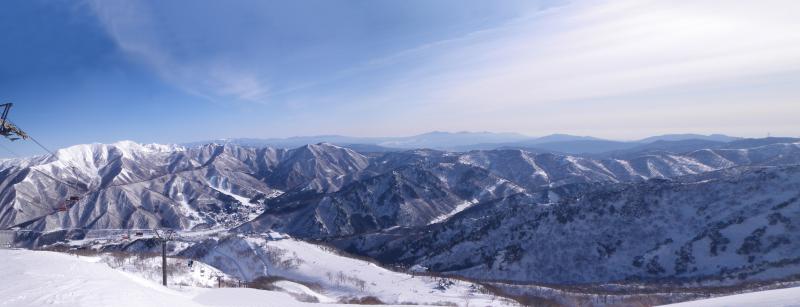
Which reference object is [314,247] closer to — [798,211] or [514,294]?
[514,294]

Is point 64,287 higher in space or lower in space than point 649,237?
higher

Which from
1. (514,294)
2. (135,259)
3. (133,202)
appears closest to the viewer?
(135,259)

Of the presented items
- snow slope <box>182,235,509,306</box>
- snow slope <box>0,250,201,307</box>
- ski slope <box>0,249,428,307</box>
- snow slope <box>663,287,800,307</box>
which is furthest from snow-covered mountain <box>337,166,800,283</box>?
snow slope <box>0,250,201,307</box>

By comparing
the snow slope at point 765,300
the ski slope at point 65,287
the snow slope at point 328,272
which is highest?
the snow slope at point 765,300

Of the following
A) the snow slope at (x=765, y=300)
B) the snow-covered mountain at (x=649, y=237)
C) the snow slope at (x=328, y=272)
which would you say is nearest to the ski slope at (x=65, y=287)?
the snow slope at (x=765, y=300)

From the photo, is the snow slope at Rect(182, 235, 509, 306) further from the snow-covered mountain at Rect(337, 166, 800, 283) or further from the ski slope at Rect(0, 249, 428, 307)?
the ski slope at Rect(0, 249, 428, 307)

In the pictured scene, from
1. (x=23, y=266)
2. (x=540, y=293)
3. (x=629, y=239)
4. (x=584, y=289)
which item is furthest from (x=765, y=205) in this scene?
(x=23, y=266)

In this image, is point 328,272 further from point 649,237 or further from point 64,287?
point 649,237

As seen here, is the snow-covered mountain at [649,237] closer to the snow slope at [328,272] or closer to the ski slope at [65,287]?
the snow slope at [328,272]

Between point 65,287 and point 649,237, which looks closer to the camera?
point 65,287

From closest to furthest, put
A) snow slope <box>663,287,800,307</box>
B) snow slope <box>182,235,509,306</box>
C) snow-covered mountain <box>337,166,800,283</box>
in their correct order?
1. snow slope <box>663,287,800,307</box>
2. snow slope <box>182,235,509,306</box>
3. snow-covered mountain <box>337,166,800,283</box>

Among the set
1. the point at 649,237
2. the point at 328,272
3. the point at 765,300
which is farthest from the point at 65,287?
the point at 649,237
